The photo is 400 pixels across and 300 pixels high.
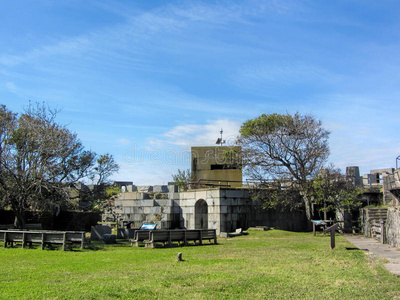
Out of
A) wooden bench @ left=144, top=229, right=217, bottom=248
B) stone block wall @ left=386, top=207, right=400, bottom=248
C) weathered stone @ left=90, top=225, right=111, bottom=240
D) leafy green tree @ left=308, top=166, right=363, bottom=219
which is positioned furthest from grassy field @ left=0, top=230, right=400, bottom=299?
leafy green tree @ left=308, top=166, right=363, bottom=219

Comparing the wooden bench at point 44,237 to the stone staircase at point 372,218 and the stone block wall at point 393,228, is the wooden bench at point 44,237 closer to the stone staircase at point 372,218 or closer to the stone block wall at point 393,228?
the stone block wall at point 393,228

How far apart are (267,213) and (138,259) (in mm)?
15314

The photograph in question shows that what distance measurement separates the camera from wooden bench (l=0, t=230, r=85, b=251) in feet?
48.9

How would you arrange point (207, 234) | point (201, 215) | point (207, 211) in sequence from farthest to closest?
point (207, 211) < point (201, 215) < point (207, 234)

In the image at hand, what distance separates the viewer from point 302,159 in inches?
1028

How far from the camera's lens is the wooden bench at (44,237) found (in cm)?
1491

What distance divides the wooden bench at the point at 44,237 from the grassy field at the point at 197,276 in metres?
1.20

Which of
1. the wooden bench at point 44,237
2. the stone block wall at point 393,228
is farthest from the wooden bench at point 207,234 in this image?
the stone block wall at point 393,228

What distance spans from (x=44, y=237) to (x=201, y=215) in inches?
509

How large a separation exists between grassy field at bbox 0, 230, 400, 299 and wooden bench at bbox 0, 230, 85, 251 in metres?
1.20

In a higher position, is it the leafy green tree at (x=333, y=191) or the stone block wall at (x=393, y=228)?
the leafy green tree at (x=333, y=191)

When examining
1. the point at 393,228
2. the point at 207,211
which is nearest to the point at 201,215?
the point at 207,211

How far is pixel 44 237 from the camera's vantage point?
1502 cm

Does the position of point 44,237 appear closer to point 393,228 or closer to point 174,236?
point 174,236
